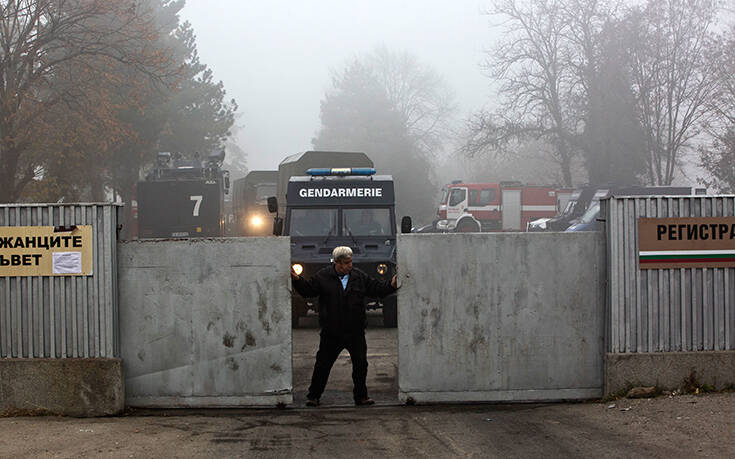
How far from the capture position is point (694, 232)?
908cm

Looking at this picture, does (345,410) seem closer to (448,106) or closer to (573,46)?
(573,46)

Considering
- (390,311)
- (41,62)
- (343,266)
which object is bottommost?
(390,311)

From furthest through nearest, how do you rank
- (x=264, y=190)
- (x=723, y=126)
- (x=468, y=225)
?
(x=723, y=126) < (x=468, y=225) < (x=264, y=190)

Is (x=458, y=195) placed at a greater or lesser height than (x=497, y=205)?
greater

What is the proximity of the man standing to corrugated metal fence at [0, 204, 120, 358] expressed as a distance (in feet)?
6.23

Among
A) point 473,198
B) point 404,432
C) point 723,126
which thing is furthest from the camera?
point 473,198

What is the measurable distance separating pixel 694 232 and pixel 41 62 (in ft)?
102

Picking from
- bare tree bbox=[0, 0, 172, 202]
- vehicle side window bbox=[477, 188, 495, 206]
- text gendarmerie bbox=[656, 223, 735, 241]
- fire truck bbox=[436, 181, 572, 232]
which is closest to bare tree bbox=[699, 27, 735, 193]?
fire truck bbox=[436, 181, 572, 232]

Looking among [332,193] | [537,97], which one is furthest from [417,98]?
[332,193]

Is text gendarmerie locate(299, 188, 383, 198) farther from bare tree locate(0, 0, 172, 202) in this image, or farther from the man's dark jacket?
bare tree locate(0, 0, 172, 202)

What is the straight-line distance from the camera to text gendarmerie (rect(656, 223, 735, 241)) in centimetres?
906

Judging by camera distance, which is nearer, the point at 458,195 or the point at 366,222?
the point at 366,222

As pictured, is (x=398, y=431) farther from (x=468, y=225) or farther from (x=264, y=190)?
(x=468, y=225)

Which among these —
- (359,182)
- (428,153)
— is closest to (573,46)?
(428,153)
